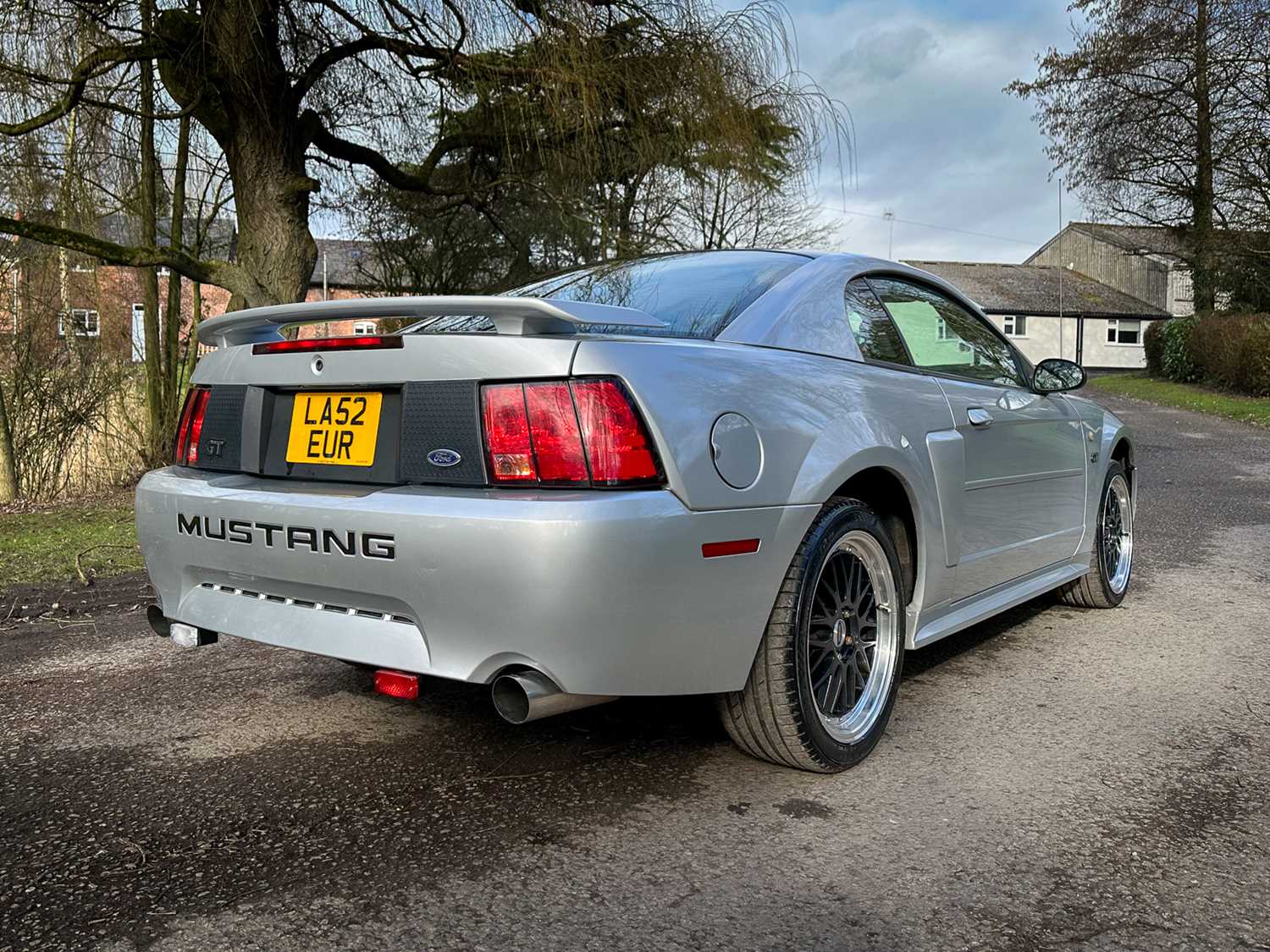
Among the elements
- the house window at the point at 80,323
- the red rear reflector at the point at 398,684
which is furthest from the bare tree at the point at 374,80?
the red rear reflector at the point at 398,684

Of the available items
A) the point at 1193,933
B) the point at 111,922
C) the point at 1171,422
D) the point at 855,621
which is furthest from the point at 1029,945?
the point at 1171,422

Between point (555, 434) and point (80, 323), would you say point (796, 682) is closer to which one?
point (555, 434)

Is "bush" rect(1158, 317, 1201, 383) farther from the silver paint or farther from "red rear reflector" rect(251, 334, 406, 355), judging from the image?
"red rear reflector" rect(251, 334, 406, 355)

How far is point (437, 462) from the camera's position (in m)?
2.49

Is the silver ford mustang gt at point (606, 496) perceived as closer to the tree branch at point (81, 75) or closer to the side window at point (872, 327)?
the side window at point (872, 327)

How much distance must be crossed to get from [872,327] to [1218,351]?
2259cm

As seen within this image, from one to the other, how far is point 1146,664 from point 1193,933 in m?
2.10

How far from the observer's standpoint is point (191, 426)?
3191 mm

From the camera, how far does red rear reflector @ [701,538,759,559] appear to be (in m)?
2.42

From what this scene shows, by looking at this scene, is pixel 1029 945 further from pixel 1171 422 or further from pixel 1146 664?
pixel 1171 422

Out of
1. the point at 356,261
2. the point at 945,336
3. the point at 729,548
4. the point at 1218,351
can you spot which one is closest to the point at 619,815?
the point at 729,548

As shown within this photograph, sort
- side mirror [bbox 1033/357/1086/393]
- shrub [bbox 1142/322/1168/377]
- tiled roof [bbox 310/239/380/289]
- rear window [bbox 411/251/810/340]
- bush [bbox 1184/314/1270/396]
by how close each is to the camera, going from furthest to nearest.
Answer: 1. shrub [bbox 1142/322/1168/377]
2. bush [bbox 1184/314/1270/396]
3. tiled roof [bbox 310/239/380/289]
4. side mirror [bbox 1033/357/1086/393]
5. rear window [bbox 411/251/810/340]

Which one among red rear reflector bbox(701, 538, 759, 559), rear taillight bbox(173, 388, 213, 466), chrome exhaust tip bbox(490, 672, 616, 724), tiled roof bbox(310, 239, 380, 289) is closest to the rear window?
red rear reflector bbox(701, 538, 759, 559)

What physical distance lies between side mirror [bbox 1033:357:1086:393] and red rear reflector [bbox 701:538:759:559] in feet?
7.32
